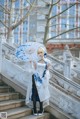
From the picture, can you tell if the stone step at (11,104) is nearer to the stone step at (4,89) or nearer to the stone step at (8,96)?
the stone step at (8,96)

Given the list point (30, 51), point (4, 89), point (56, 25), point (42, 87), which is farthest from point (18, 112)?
point (56, 25)

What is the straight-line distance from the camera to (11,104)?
28.3 feet

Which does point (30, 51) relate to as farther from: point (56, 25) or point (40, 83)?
point (56, 25)

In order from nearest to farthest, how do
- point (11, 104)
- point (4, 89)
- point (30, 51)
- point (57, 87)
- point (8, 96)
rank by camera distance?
1. point (11, 104)
2. point (30, 51)
3. point (8, 96)
4. point (57, 87)
5. point (4, 89)

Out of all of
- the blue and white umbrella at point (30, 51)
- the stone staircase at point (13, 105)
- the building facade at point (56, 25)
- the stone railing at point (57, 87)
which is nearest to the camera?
the stone staircase at point (13, 105)

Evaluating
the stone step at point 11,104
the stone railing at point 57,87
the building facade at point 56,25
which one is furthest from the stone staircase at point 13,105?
the building facade at point 56,25

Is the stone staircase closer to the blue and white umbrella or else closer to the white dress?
the white dress

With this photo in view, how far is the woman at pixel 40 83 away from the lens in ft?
28.2

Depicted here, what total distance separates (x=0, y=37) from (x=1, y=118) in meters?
3.86

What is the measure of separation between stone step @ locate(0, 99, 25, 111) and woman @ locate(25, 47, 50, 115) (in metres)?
0.47

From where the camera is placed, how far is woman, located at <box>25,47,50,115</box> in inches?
339

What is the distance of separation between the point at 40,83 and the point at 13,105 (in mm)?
918

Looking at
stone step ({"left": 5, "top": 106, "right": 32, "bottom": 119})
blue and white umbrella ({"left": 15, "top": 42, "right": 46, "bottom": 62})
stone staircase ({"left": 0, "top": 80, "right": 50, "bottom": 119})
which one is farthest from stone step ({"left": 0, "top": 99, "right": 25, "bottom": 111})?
blue and white umbrella ({"left": 15, "top": 42, "right": 46, "bottom": 62})

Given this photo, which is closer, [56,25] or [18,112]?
[18,112]
